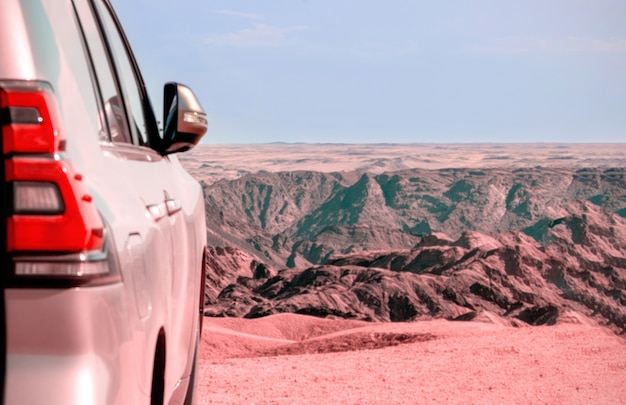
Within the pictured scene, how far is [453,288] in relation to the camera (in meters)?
50.4

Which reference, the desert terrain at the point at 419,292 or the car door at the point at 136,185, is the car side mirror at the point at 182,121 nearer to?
the car door at the point at 136,185

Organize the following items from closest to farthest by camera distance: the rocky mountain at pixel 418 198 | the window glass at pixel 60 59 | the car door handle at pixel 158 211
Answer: the window glass at pixel 60 59 < the car door handle at pixel 158 211 < the rocky mountain at pixel 418 198

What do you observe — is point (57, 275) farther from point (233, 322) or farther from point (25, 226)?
point (233, 322)

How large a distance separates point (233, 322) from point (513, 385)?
91.6 ft

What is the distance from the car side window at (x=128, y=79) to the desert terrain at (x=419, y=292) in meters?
5.81

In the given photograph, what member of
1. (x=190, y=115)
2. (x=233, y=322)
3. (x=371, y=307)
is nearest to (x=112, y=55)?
(x=190, y=115)

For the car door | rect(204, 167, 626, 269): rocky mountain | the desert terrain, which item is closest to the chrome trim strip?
the car door

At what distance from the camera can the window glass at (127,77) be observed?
10.7 feet

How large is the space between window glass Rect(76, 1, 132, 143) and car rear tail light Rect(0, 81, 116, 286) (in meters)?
0.69

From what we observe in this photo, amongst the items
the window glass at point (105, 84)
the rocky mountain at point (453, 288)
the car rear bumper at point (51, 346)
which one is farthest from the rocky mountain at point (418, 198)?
the car rear bumper at point (51, 346)

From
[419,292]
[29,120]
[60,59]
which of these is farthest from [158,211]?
[419,292]

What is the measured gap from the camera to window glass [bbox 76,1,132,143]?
8.68ft

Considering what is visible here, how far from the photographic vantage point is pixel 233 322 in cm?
3841

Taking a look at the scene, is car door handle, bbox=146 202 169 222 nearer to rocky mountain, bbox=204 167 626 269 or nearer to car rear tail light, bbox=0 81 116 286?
car rear tail light, bbox=0 81 116 286
